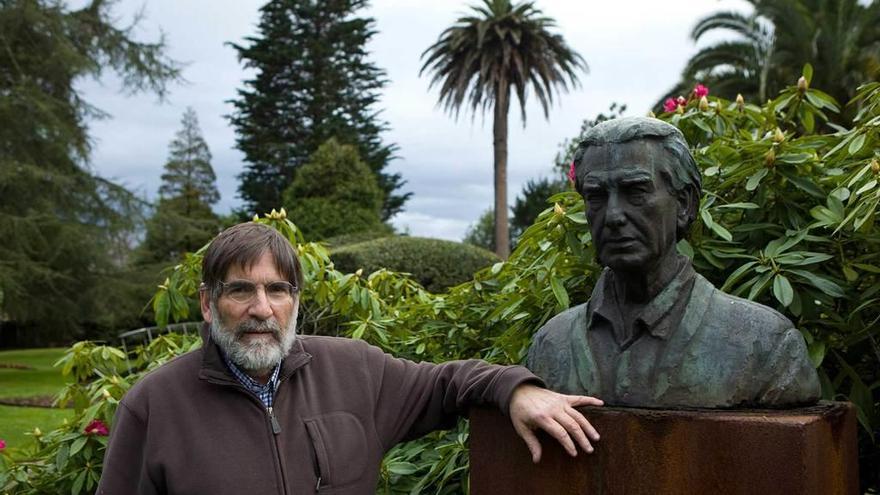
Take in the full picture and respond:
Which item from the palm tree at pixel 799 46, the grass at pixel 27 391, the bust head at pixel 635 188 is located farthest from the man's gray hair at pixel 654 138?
the palm tree at pixel 799 46

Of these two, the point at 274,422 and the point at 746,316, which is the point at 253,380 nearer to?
the point at 274,422

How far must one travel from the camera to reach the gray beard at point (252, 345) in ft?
8.39

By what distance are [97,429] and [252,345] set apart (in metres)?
2.14

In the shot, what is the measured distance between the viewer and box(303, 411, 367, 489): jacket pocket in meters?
2.60

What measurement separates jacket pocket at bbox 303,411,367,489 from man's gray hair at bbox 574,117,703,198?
3.22ft

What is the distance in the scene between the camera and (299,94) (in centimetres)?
3312

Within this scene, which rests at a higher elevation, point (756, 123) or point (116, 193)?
point (116, 193)

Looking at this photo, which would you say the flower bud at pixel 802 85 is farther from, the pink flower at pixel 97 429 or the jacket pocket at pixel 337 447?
the pink flower at pixel 97 429

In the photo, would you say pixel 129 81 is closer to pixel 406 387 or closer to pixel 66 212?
pixel 66 212

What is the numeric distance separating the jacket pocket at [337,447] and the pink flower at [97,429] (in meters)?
2.09

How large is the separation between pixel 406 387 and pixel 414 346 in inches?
70.3

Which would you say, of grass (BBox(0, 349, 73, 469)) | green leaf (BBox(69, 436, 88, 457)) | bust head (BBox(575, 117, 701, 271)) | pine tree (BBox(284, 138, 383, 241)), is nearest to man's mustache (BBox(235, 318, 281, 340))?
bust head (BBox(575, 117, 701, 271))

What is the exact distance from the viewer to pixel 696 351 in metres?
2.49

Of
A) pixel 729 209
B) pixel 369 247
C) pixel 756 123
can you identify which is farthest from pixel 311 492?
pixel 369 247
